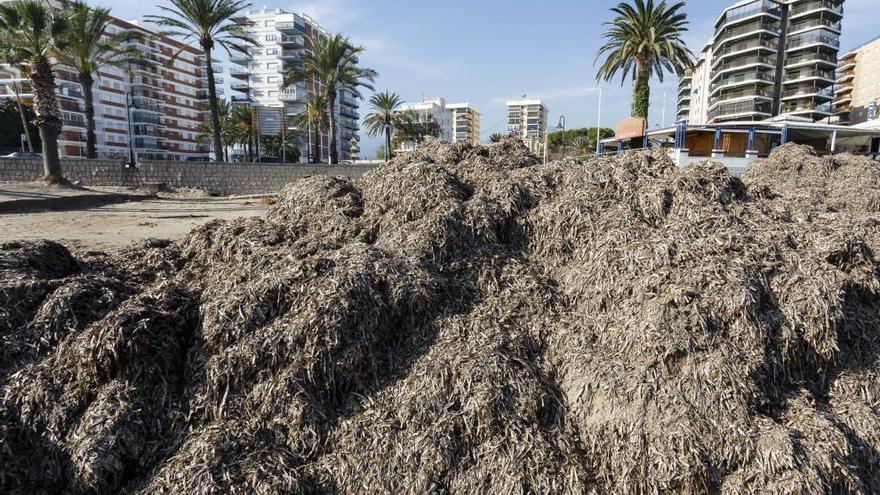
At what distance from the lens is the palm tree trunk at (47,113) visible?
1702cm

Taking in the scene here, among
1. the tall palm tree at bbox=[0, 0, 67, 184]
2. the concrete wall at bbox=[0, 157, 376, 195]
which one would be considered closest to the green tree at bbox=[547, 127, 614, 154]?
the concrete wall at bbox=[0, 157, 376, 195]

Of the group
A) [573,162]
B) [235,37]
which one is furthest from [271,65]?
[573,162]

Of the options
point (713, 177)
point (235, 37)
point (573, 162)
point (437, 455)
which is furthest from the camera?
point (235, 37)

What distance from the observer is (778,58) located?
201 feet

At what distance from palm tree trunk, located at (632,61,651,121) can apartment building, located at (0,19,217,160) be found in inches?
2512

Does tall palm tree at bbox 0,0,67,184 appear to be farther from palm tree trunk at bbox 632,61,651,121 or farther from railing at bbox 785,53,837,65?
railing at bbox 785,53,837,65

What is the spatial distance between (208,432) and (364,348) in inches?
42.9

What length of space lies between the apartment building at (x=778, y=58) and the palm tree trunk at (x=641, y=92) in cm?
4225

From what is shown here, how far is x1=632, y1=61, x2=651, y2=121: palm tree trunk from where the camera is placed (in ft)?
91.0

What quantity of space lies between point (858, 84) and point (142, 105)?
11565cm

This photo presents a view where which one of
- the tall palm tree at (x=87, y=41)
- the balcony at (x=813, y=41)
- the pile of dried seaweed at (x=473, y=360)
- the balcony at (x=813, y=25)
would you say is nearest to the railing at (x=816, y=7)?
the balcony at (x=813, y=25)

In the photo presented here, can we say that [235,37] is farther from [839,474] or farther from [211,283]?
[839,474]

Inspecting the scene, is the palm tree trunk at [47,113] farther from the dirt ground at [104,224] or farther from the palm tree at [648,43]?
the palm tree at [648,43]

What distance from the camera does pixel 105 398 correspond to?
2.88m
